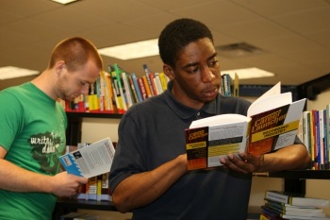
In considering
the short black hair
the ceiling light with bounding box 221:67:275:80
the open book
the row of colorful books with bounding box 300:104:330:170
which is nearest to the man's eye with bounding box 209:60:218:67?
the short black hair

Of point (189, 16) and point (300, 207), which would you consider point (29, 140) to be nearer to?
point (300, 207)

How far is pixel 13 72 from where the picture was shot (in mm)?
8242

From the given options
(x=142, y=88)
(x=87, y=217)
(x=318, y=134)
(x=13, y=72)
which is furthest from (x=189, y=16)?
(x=13, y=72)

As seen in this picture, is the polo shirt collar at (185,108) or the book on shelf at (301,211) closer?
the polo shirt collar at (185,108)

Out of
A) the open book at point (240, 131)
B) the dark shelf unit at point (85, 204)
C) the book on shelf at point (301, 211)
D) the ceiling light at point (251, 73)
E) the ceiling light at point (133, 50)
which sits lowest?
the dark shelf unit at point (85, 204)

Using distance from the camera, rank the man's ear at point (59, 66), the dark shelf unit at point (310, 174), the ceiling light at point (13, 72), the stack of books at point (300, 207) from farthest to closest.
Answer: the ceiling light at point (13, 72), the man's ear at point (59, 66), the stack of books at point (300, 207), the dark shelf unit at point (310, 174)

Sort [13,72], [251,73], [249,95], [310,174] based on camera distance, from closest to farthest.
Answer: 1. [310,174]
2. [249,95]
3. [251,73]
4. [13,72]

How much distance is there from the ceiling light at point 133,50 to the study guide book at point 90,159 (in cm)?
379

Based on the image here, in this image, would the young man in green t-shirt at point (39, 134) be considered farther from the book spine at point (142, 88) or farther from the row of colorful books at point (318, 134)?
the row of colorful books at point (318, 134)

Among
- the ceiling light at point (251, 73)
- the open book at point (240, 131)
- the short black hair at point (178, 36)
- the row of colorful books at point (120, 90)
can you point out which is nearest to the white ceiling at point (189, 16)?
the ceiling light at point (251, 73)

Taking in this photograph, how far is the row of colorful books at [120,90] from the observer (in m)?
2.52

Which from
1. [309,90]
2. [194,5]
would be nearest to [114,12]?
[194,5]

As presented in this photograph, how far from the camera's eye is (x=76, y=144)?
2.74 metres

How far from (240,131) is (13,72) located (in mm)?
7890
